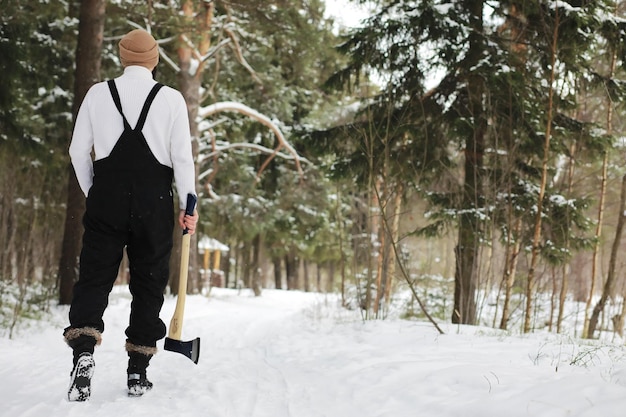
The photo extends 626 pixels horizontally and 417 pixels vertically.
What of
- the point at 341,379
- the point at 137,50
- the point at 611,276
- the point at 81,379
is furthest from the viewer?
the point at 611,276

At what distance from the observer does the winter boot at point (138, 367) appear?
9.23ft

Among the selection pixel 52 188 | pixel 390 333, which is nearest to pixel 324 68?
pixel 52 188

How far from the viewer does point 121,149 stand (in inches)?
109

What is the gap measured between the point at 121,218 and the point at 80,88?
16.7 feet

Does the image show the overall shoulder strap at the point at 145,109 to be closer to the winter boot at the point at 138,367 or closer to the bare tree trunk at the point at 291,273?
the winter boot at the point at 138,367

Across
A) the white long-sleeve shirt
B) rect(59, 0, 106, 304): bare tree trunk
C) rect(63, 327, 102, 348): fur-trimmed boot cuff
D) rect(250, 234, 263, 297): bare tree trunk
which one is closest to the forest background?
rect(59, 0, 106, 304): bare tree trunk

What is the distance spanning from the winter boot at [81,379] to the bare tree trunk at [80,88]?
15.8 ft

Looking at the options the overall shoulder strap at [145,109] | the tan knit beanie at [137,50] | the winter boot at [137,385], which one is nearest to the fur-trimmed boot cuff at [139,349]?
the winter boot at [137,385]

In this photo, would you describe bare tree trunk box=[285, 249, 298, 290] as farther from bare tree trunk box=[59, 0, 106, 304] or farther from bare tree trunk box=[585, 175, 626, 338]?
bare tree trunk box=[59, 0, 106, 304]

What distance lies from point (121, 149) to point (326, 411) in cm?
175

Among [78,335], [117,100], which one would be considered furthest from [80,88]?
[78,335]

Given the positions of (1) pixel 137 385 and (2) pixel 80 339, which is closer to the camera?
(2) pixel 80 339

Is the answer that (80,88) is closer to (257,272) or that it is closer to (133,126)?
(133,126)

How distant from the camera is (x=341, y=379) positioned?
137 inches
